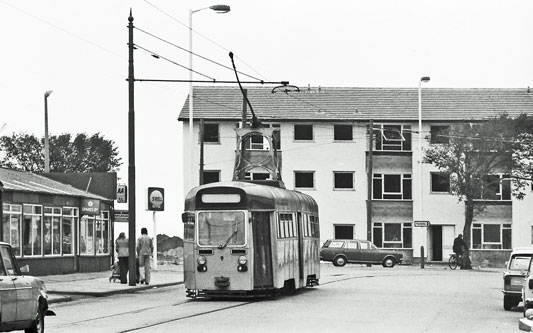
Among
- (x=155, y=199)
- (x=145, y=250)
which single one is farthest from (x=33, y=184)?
(x=145, y=250)

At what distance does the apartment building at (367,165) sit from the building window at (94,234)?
21375mm

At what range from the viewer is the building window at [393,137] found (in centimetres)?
7606

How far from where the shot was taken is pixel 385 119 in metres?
75.9

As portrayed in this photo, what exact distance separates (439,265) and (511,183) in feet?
21.9

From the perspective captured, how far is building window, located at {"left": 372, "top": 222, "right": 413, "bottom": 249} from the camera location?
76000mm

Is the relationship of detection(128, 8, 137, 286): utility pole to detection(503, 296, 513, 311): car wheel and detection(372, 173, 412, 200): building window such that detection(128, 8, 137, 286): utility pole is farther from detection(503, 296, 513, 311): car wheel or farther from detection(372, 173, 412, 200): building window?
detection(372, 173, 412, 200): building window

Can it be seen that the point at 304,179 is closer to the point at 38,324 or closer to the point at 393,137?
the point at 393,137

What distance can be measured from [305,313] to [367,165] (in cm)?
5260

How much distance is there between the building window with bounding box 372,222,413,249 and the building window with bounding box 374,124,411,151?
4.85m

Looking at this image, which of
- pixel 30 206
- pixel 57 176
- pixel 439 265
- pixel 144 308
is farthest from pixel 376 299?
pixel 439 265

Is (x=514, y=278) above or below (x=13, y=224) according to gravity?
below

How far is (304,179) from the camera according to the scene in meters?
77.1

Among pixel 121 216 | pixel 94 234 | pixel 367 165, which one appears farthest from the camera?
pixel 367 165

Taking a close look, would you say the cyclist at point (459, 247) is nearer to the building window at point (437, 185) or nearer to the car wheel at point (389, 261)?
the car wheel at point (389, 261)
